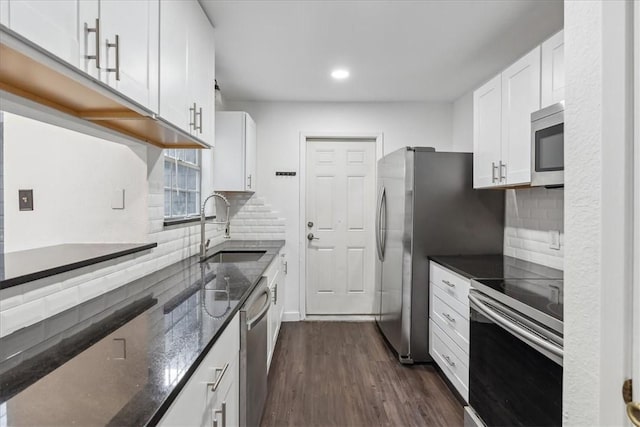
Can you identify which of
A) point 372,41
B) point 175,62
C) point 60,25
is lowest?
point 60,25

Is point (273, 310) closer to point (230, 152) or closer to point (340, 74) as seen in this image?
point (230, 152)

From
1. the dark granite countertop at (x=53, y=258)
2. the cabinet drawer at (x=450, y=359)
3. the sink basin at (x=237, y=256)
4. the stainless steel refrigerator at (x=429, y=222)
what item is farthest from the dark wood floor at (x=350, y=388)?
the dark granite countertop at (x=53, y=258)

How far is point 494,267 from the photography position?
2309 mm

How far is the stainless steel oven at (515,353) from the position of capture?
49.8 inches

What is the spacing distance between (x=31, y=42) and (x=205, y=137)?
4.15 feet

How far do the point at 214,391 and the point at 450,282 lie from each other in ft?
5.76

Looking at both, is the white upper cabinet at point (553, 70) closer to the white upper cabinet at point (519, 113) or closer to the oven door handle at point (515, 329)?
the white upper cabinet at point (519, 113)

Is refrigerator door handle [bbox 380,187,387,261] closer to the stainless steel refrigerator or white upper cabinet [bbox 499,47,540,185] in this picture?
the stainless steel refrigerator

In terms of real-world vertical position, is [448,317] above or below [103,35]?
below

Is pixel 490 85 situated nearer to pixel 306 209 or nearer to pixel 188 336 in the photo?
pixel 306 209

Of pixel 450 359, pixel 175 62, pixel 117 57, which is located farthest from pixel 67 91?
pixel 450 359

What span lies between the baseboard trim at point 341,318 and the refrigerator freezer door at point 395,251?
52cm

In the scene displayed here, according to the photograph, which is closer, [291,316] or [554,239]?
[554,239]

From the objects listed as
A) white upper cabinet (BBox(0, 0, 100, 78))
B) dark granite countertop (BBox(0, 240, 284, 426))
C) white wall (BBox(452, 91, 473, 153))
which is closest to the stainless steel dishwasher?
dark granite countertop (BBox(0, 240, 284, 426))
